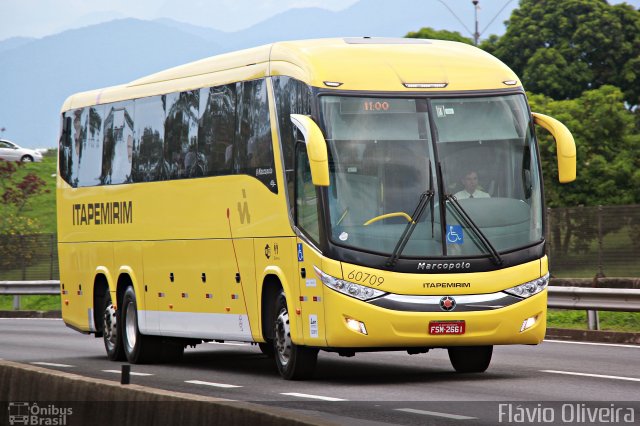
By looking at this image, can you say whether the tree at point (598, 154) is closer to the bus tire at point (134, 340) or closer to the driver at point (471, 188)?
the bus tire at point (134, 340)

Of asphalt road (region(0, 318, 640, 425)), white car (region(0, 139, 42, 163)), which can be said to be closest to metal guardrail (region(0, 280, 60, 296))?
asphalt road (region(0, 318, 640, 425))

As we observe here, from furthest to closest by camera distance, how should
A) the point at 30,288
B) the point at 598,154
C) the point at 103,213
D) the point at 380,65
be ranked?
the point at 598,154, the point at 30,288, the point at 103,213, the point at 380,65

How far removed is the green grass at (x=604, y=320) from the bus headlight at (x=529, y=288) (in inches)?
333

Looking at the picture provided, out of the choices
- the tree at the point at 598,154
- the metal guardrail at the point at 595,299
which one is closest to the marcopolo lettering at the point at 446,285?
the metal guardrail at the point at 595,299

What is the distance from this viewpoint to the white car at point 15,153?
78.4m

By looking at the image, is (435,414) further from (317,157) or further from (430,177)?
(430,177)

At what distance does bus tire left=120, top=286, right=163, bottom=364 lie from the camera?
2084 centimetres

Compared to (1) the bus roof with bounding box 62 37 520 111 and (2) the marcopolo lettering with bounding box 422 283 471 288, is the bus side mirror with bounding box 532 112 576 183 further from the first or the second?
(2) the marcopolo lettering with bounding box 422 283 471 288

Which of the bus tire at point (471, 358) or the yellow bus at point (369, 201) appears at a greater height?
the yellow bus at point (369, 201)

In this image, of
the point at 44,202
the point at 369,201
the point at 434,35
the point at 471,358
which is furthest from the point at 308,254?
the point at 434,35

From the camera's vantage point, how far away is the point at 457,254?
51.2ft

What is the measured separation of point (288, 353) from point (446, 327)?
6.27 ft

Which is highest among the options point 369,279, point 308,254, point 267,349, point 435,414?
point 308,254

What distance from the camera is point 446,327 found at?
1545cm
